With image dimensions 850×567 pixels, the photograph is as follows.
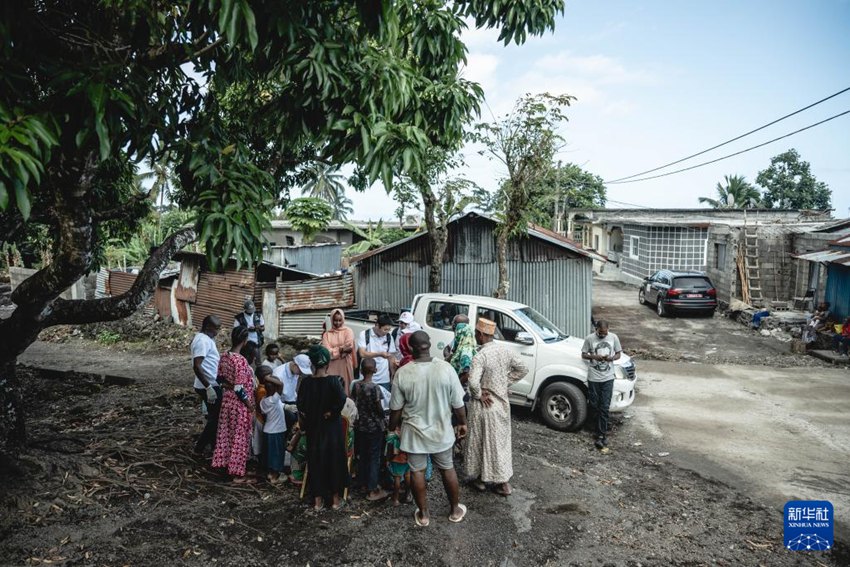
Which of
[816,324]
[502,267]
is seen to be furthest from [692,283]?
[502,267]

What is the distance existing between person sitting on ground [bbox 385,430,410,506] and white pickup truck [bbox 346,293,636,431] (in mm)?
3136

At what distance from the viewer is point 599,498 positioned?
5.66 meters

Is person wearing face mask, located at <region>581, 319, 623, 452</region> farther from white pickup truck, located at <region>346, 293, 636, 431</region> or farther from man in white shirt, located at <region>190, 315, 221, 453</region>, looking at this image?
man in white shirt, located at <region>190, 315, 221, 453</region>

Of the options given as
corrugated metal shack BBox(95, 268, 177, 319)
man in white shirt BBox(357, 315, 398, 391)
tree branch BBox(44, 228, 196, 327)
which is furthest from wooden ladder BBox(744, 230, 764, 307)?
tree branch BBox(44, 228, 196, 327)

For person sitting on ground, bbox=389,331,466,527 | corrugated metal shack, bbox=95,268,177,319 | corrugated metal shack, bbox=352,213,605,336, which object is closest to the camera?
person sitting on ground, bbox=389,331,466,527

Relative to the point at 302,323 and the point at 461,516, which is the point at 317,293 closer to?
the point at 302,323

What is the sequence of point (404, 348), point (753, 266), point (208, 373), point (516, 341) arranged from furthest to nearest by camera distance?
point (753, 266) < point (516, 341) < point (404, 348) < point (208, 373)

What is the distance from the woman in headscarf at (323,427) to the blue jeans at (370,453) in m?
0.24

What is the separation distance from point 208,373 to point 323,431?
5.85 ft

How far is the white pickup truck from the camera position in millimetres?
7785

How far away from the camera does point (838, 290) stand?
562 inches

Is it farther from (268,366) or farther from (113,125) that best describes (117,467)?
(113,125)

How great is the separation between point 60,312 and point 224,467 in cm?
220

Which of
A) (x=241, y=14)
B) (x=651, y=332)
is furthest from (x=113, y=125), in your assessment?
(x=651, y=332)
